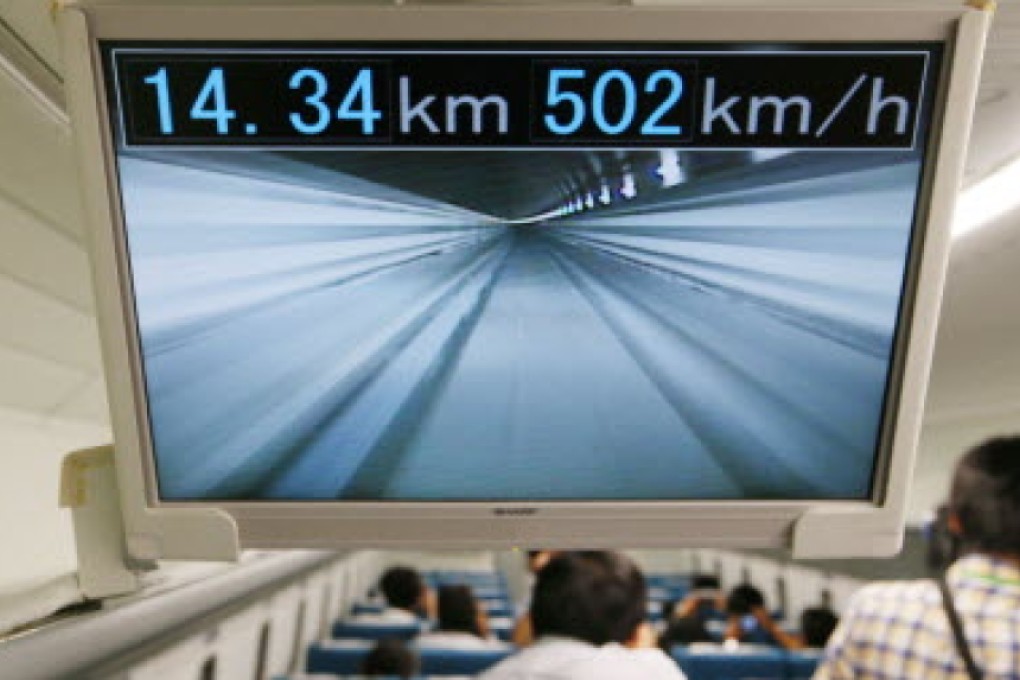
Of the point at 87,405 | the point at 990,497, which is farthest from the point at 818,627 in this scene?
the point at 87,405

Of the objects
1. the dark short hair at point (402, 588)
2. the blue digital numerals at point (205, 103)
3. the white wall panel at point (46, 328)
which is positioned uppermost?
the blue digital numerals at point (205, 103)

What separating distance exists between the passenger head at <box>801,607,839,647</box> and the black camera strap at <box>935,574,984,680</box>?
5107 mm

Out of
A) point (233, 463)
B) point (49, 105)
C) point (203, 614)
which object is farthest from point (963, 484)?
point (203, 614)

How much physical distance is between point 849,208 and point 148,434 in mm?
1260

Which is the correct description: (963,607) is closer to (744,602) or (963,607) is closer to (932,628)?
(932,628)

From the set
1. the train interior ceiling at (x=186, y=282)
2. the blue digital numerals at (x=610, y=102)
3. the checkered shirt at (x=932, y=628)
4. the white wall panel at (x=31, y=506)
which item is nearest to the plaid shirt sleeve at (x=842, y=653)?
the checkered shirt at (x=932, y=628)

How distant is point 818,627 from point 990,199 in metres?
3.97

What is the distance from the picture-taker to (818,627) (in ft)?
22.8

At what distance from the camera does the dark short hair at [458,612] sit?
584cm

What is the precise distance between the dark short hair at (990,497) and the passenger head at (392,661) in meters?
3.28

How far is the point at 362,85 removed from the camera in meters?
1.37

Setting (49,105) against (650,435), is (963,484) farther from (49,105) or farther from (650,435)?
(49,105)

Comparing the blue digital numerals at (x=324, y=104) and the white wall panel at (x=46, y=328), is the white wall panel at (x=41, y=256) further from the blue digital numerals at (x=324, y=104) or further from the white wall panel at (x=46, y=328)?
the blue digital numerals at (x=324, y=104)

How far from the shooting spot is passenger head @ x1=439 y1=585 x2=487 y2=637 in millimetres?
5844
